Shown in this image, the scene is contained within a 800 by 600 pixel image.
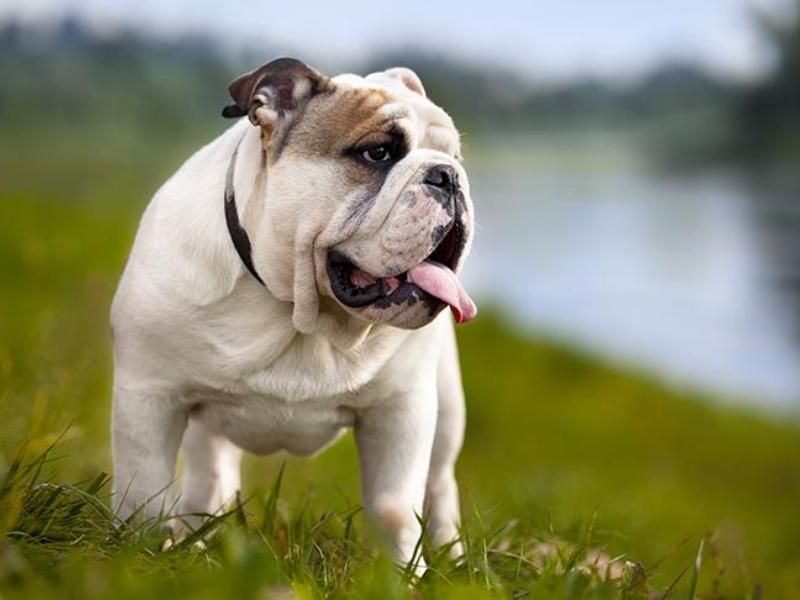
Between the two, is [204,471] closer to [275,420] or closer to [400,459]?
[275,420]

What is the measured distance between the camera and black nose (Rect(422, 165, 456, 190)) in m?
3.52

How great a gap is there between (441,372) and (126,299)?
113 cm

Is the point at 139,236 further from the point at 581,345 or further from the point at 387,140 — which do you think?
the point at 581,345

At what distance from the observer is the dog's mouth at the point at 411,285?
11.6 feet

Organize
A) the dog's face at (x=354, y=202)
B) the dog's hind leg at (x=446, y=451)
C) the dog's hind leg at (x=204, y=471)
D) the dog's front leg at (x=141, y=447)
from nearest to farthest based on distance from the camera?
1. the dog's face at (x=354, y=202)
2. the dog's front leg at (x=141, y=447)
3. the dog's hind leg at (x=446, y=451)
4. the dog's hind leg at (x=204, y=471)

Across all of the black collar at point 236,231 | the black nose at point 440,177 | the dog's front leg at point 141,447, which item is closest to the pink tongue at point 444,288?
the black nose at point 440,177

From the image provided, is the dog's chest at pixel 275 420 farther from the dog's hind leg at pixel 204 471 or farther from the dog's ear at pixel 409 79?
the dog's ear at pixel 409 79

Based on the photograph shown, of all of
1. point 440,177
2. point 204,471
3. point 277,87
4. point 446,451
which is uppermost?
point 277,87

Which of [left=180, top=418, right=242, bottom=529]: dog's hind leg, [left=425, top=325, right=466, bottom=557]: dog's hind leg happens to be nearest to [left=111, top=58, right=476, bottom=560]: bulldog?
[left=425, top=325, right=466, bottom=557]: dog's hind leg

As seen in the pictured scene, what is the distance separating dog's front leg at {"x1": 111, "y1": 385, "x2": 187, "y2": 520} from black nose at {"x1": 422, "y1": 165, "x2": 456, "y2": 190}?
0.98 m

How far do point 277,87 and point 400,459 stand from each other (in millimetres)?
1127

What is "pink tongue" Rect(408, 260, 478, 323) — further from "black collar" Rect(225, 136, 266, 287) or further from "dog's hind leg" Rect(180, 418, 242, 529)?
"dog's hind leg" Rect(180, 418, 242, 529)

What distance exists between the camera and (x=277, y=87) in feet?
11.7

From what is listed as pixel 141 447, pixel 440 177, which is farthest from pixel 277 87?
pixel 141 447
